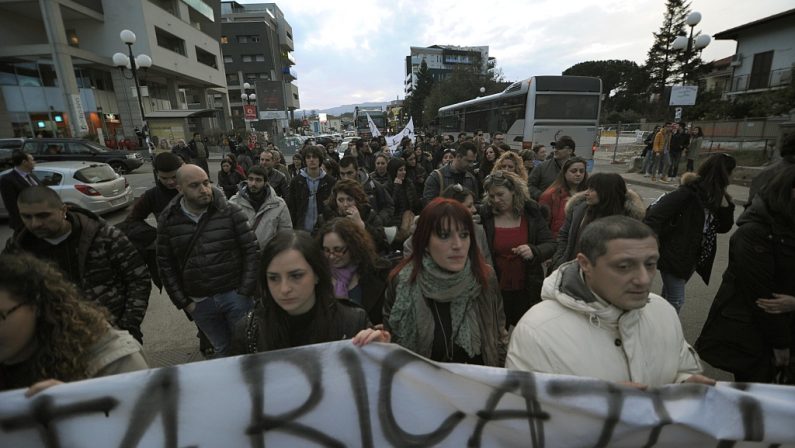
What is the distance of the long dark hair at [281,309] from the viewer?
183cm

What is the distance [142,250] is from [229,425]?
283 cm

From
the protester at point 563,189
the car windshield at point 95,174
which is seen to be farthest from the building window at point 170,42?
the protester at point 563,189

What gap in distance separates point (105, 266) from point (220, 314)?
39.2 inches

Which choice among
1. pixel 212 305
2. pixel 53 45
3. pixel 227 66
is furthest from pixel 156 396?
pixel 227 66

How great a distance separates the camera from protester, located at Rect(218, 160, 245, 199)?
7012 millimetres

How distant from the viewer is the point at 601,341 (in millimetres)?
1471

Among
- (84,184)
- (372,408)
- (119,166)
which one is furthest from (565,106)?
(119,166)

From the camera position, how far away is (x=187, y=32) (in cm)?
3478

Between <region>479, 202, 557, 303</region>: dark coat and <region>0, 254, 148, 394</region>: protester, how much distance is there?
99.9 inches

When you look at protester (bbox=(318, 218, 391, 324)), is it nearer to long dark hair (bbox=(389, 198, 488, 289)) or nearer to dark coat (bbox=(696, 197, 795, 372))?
long dark hair (bbox=(389, 198, 488, 289))

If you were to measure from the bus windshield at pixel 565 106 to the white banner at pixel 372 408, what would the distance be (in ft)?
44.5

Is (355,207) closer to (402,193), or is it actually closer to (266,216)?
(266,216)

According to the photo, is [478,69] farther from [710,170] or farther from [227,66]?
[227,66]

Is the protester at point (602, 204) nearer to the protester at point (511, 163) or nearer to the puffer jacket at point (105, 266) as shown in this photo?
the protester at point (511, 163)
